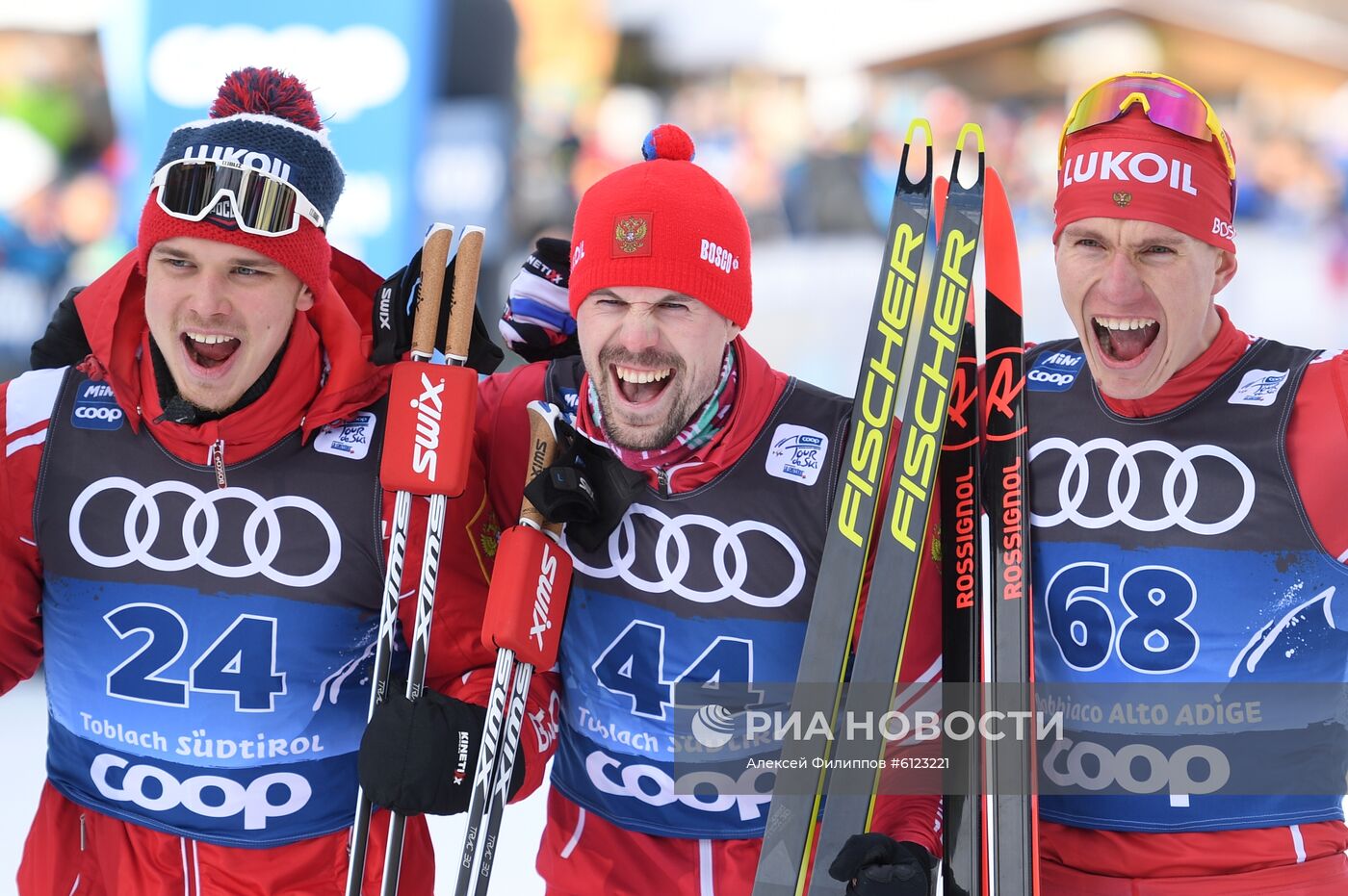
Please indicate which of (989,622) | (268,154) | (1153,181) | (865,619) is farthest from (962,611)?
(268,154)

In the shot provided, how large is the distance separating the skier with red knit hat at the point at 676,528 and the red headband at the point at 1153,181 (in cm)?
54

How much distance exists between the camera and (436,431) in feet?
7.27

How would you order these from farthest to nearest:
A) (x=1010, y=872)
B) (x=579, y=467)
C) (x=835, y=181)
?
(x=835, y=181) → (x=579, y=467) → (x=1010, y=872)

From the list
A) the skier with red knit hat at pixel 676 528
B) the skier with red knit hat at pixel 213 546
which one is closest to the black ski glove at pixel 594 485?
the skier with red knit hat at pixel 676 528

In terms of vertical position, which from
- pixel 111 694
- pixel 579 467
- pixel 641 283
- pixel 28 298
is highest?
pixel 28 298

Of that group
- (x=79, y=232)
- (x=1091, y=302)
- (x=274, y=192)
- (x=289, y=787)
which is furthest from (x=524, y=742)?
(x=79, y=232)

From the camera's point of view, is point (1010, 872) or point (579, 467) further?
point (579, 467)

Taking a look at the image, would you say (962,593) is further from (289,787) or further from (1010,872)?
(289,787)

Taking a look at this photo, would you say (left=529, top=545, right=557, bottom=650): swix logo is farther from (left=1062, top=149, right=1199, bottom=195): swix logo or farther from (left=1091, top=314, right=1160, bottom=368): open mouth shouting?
(left=1062, top=149, right=1199, bottom=195): swix logo

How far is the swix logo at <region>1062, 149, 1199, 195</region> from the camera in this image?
7.21 ft

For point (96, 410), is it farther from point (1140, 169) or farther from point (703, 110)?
point (703, 110)

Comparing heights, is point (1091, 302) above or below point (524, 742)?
above

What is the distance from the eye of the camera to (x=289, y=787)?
7.56ft

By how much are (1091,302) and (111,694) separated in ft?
5.75
